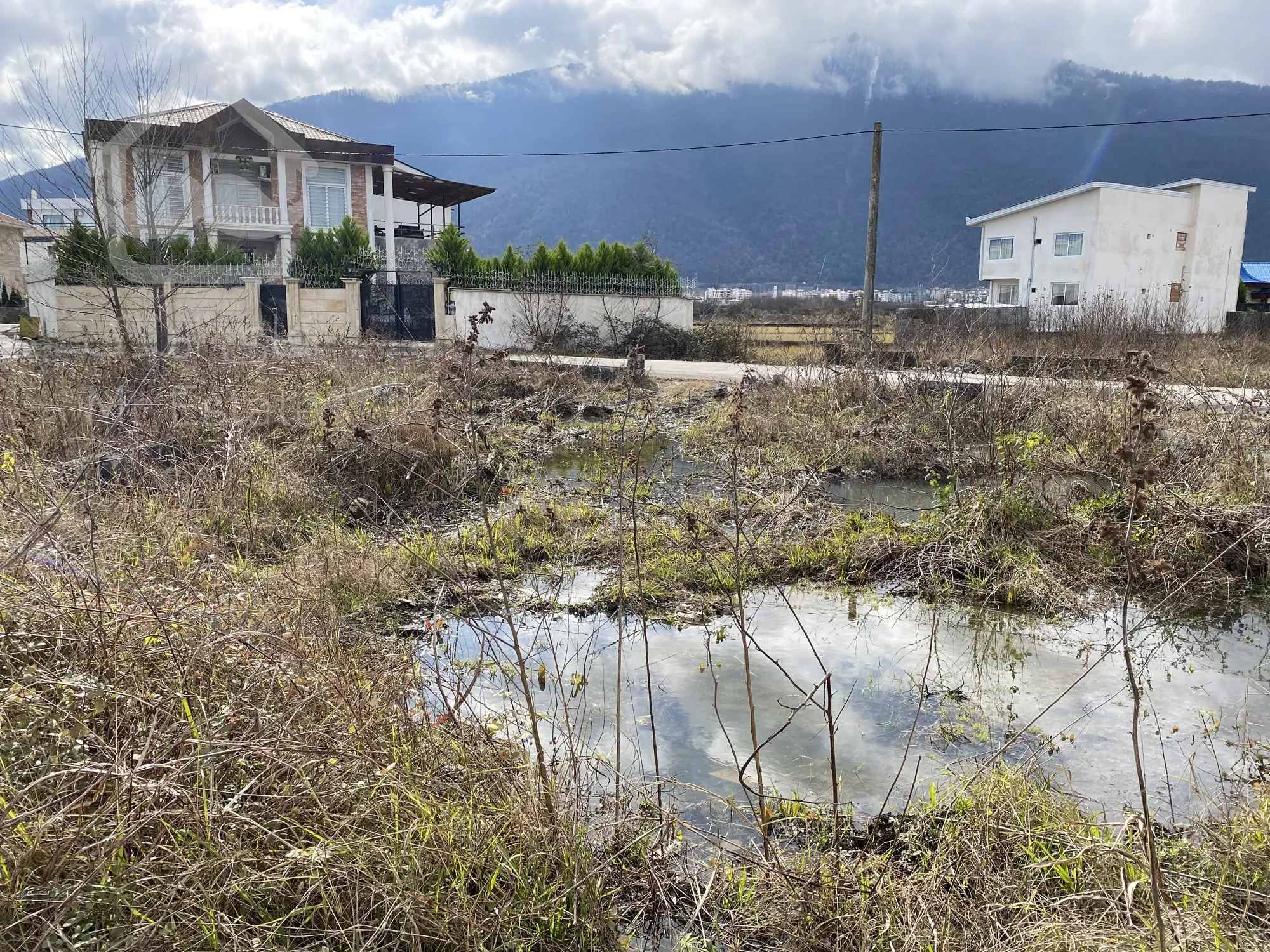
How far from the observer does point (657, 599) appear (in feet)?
21.1

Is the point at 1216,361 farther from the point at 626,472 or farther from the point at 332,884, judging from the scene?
the point at 332,884

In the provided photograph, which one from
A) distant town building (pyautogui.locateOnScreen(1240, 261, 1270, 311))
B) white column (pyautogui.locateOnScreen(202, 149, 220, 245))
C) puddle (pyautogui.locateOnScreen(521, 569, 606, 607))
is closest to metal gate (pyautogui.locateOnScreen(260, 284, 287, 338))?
white column (pyautogui.locateOnScreen(202, 149, 220, 245))

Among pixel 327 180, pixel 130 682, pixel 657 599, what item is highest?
pixel 327 180

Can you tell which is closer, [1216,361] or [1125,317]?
[1216,361]

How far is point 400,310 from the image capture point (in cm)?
2594

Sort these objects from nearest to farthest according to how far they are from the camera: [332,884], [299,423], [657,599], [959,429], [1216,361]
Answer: [332,884]
[657,599]
[299,423]
[959,429]
[1216,361]

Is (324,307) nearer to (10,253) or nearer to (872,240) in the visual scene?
(872,240)

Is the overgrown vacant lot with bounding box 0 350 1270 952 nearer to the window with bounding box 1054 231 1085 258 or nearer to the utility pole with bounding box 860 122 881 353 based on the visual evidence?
the utility pole with bounding box 860 122 881 353

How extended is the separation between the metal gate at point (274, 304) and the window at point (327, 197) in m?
11.6

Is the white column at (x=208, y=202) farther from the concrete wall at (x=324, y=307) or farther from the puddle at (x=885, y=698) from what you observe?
the puddle at (x=885, y=698)

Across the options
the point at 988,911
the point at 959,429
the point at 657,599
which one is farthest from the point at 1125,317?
the point at 988,911

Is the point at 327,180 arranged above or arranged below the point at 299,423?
above

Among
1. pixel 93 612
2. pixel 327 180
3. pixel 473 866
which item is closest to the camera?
pixel 473 866

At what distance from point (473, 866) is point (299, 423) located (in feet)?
23.4
